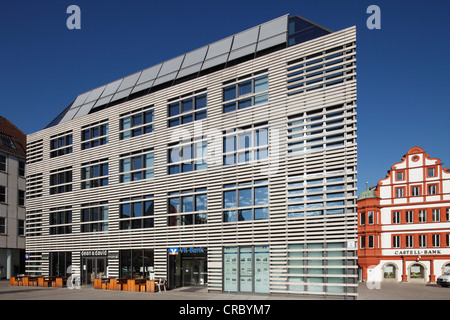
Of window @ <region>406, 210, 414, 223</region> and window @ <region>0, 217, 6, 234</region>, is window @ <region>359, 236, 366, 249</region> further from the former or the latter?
window @ <region>0, 217, 6, 234</region>

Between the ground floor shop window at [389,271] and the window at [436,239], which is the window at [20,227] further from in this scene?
the window at [436,239]

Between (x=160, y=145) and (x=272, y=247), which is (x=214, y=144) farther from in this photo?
(x=272, y=247)

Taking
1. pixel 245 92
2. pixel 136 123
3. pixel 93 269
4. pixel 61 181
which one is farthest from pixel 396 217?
pixel 61 181

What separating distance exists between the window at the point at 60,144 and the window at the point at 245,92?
49.7 feet

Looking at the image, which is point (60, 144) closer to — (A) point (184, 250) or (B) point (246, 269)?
(A) point (184, 250)

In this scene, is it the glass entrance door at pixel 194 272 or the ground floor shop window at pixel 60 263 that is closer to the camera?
the glass entrance door at pixel 194 272

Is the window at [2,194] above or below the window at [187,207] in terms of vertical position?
above

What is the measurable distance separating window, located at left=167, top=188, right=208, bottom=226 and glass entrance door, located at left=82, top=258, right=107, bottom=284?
7.15m

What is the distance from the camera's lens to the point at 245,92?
25578mm

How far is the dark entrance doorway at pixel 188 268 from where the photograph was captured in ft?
87.0

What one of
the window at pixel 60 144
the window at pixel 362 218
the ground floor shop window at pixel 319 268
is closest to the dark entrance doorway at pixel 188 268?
the ground floor shop window at pixel 319 268

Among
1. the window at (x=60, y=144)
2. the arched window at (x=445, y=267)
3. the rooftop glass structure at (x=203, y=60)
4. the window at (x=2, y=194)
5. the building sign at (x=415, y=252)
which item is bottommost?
the arched window at (x=445, y=267)

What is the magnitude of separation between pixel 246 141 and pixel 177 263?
28.8 feet

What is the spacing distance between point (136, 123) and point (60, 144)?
28.9 feet
